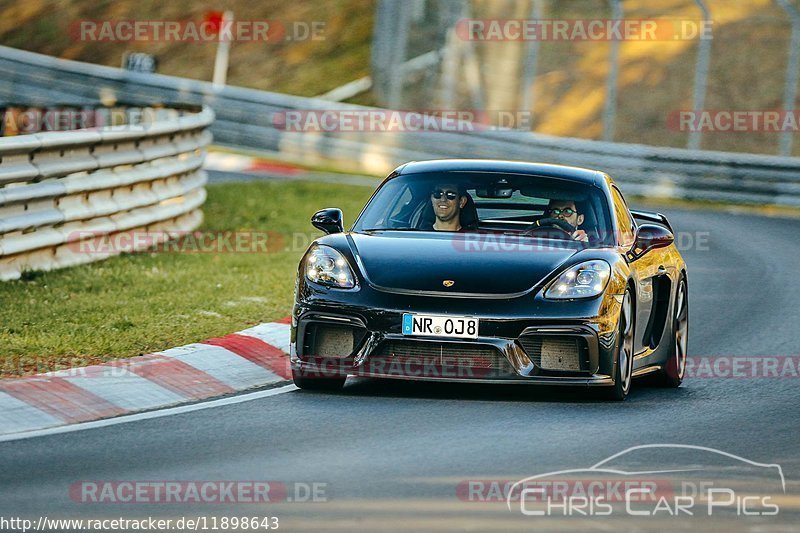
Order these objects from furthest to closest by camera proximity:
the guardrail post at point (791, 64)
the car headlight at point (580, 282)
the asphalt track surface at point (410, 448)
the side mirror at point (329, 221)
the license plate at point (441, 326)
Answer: the guardrail post at point (791, 64) < the side mirror at point (329, 221) < the car headlight at point (580, 282) < the license plate at point (441, 326) < the asphalt track surface at point (410, 448)

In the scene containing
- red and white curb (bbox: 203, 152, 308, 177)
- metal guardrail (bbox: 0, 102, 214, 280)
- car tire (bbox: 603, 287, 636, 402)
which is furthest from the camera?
red and white curb (bbox: 203, 152, 308, 177)

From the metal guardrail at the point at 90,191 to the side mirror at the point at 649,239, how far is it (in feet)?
16.3

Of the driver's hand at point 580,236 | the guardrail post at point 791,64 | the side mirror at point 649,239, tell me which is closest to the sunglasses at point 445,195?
the driver's hand at point 580,236

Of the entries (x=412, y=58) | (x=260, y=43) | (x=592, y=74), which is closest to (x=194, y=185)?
(x=412, y=58)

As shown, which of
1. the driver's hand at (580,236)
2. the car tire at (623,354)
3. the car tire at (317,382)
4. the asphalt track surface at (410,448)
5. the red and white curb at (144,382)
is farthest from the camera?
the driver's hand at (580,236)

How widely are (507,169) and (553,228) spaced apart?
22.7 inches

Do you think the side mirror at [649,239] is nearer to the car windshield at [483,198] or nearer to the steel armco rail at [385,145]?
the car windshield at [483,198]

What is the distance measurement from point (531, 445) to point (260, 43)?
4460 cm

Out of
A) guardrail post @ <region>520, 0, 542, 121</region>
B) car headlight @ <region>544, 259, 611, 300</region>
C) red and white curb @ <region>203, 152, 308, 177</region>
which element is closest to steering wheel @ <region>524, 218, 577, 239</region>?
car headlight @ <region>544, 259, 611, 300</region>

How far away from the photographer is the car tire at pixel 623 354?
9.02 m

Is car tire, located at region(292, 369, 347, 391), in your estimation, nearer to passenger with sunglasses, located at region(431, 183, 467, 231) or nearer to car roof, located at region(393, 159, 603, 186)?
passenger with sunglasses, located at region(431, 183, 467, 231)

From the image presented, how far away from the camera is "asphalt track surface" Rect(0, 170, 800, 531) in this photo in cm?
623

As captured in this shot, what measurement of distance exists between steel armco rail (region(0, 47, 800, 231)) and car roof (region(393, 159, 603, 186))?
1756cm

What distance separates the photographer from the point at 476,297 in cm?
880
